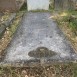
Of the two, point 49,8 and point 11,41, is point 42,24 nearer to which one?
point 11,41

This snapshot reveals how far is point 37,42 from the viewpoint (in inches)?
259

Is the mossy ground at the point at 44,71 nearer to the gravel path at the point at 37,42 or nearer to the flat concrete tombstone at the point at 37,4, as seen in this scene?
the gravel path at the point at 37,42

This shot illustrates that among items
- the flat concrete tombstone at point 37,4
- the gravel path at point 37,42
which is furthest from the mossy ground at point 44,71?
the flat concrete tombstone at point 37,4

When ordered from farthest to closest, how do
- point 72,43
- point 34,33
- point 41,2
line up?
point 41,2 < point 34,33 < point 72,43

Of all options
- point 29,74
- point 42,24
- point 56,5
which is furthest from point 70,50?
point 56,5

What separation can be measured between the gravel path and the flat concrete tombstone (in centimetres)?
366

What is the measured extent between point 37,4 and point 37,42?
673 cm

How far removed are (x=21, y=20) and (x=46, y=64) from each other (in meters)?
5.22

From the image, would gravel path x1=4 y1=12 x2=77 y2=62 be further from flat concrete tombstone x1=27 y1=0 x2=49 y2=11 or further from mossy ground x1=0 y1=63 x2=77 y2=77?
flat concrete tombstone x1=27 y1=0 x2=49 y2=11

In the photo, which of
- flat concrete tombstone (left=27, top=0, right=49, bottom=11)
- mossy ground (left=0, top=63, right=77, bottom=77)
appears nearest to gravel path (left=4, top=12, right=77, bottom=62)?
mossy ground (left=0, top=63, right=77, bottom=77)

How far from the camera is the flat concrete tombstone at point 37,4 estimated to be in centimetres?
1289

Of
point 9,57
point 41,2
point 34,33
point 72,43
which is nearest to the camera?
point 9,57

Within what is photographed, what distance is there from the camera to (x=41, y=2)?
12.9 m

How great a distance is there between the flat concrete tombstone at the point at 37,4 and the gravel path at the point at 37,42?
366 cm
